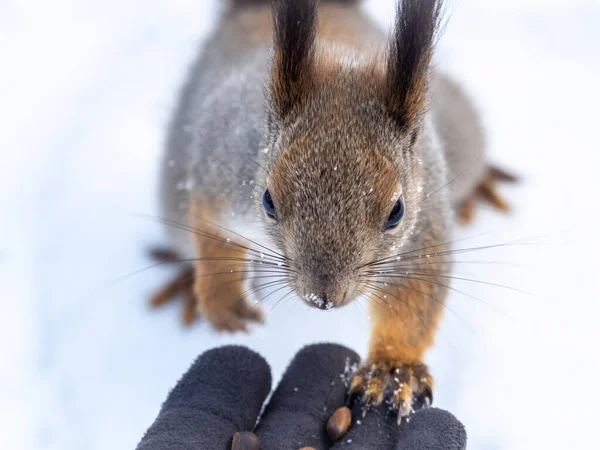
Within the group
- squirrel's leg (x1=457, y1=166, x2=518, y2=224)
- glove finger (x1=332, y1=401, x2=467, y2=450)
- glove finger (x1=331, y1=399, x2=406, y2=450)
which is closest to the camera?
glove finger (x1=332, y1=401, x2=467, y2=450)

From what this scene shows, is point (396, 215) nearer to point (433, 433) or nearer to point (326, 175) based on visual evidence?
point (326, 175)

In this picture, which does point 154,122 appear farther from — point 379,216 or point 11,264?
point 379,216

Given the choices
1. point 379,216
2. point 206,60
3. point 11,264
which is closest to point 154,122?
point 206,60

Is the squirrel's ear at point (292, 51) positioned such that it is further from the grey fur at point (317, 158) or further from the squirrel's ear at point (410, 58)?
the squirrel's ear at point (410, 58)

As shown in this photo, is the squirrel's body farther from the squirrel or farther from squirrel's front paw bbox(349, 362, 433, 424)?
squirrel's front paw bbox(349, 362, 433, 424)

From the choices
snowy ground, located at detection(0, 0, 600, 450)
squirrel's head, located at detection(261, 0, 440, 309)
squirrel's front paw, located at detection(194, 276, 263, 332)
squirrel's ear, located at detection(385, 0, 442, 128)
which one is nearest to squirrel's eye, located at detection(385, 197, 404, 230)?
squirrel's head, located at detection(261, 0, 440, 309)

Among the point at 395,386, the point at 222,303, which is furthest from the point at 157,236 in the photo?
the point at 395,386
